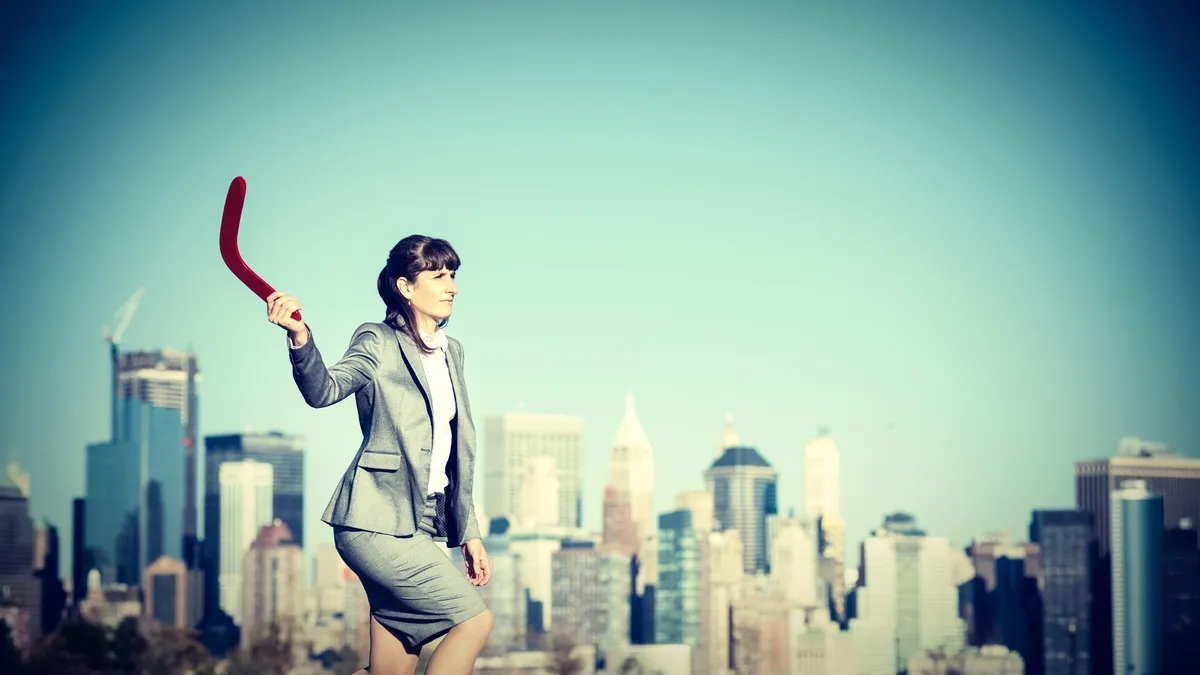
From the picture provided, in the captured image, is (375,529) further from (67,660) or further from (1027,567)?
(1027,567)

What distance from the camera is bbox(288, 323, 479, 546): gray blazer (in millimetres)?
4910

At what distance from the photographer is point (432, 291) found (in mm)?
5164

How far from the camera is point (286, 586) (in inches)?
5098

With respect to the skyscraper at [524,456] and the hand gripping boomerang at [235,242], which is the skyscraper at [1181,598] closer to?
the skyscraper at [524,456]

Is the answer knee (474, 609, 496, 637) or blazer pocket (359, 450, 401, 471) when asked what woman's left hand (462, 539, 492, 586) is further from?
blazer pocket (359, 450, 401, 471)

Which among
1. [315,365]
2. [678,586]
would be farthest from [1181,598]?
[315,365]

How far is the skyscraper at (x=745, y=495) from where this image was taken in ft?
476

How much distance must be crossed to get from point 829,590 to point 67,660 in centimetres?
7472

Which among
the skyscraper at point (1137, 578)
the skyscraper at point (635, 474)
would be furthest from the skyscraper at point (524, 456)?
the skyscraper at point (1137, 578)

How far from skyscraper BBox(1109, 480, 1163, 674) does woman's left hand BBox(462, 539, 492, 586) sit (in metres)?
112

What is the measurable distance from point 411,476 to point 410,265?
61cm

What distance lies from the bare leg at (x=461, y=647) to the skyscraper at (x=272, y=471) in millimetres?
137549

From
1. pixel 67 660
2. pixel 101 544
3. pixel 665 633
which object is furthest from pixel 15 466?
pixel 67 660

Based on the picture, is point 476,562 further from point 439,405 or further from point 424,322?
point 424,322
